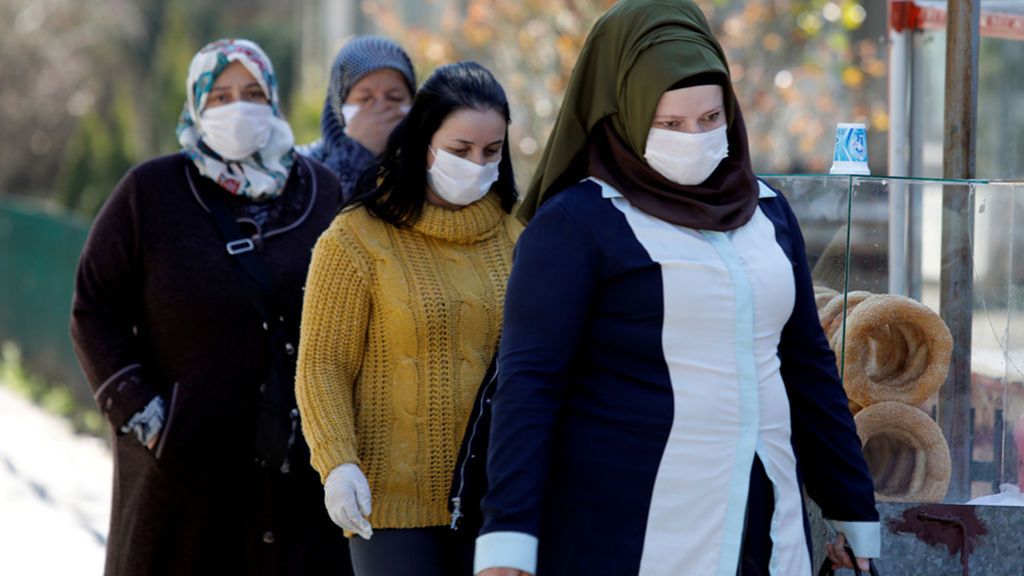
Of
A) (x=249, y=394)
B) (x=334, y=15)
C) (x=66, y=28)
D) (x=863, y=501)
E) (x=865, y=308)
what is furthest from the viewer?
(x=66, y=28)

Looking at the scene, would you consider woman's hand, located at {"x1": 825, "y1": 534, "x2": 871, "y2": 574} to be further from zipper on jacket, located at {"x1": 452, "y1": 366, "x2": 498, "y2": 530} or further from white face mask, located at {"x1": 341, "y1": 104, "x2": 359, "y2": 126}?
white face mask, located at {"x1": 341, "y1": 104, "x2": 359, "y2": 126}

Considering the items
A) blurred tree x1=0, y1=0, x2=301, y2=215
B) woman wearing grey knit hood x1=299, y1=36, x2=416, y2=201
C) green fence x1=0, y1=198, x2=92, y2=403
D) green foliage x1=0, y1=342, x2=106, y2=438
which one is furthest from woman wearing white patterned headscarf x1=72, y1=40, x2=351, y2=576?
blurred tree x1=0, y1=0, x2=301, y2=215

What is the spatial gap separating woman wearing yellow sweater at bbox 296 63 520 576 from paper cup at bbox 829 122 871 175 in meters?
0.79

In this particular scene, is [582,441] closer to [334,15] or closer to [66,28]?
[334,15]

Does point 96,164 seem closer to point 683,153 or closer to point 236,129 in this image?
point 236,129

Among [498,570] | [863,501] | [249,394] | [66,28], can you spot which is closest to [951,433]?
[863,501]

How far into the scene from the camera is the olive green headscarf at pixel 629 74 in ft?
8.86

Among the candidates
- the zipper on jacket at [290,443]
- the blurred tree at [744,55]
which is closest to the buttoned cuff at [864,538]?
the zipper on jacket at [290,443]

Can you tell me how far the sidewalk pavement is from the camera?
23.7 feet

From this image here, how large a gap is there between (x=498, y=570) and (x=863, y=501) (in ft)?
2.52

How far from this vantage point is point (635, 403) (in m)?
2.73

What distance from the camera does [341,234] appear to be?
140 inches

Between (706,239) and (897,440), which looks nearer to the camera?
(706,239)

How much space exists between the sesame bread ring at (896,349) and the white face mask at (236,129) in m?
1.88
